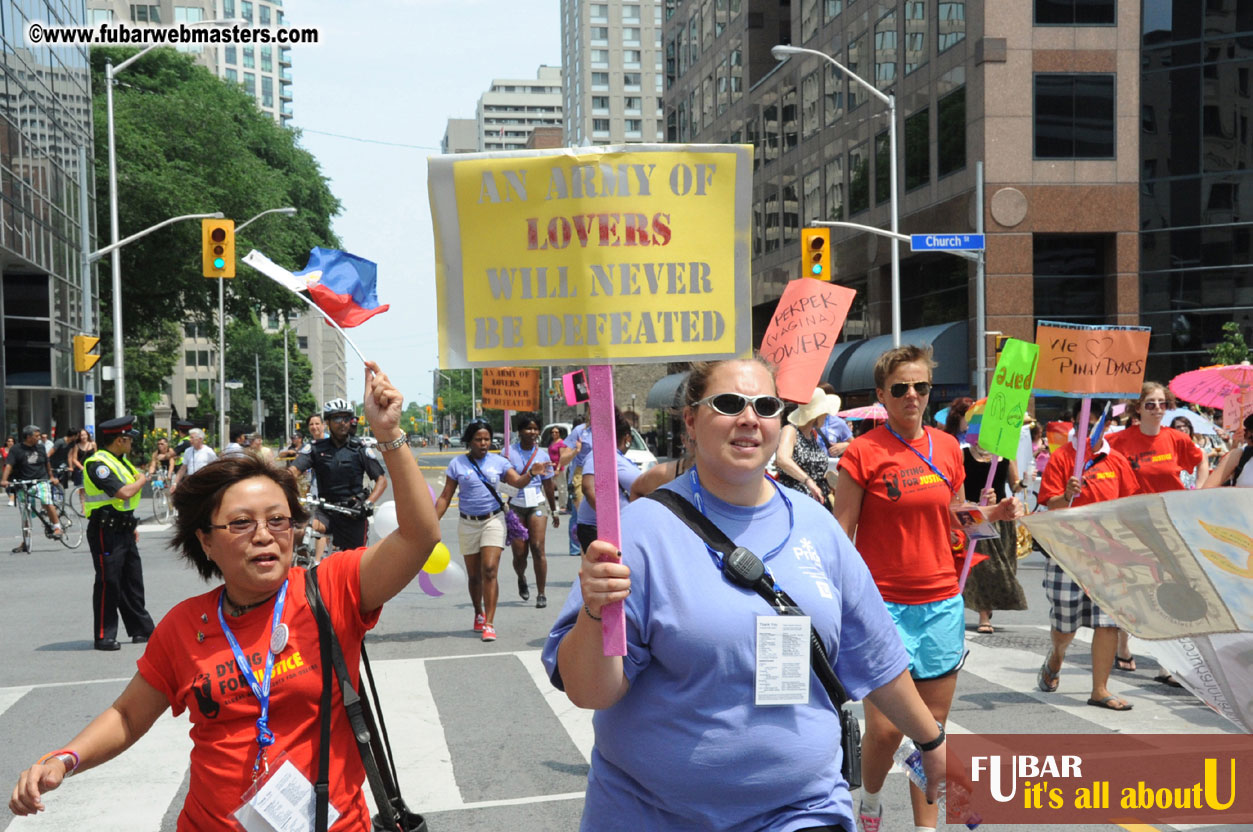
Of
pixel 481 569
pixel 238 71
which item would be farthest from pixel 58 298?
pixel 238 71

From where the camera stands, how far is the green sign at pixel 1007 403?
655 cm

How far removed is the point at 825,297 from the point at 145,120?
41857 mm

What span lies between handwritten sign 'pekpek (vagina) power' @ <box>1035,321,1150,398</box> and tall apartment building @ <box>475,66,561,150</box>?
610 ft

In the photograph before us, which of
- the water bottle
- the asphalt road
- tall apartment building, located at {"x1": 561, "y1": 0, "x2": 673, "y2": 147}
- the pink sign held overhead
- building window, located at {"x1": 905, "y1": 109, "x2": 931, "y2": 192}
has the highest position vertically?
tall apartment building, located at {"x1": 561, "y1": 0, "x2": 673, "y2": 147}

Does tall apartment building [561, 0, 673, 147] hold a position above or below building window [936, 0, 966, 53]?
above

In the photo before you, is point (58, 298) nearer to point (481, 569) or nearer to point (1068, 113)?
point (1068, 113)

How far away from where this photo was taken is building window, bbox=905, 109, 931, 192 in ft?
116

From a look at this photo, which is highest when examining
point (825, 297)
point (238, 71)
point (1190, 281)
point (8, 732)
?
point (238, 71)

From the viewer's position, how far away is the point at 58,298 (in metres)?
37.8

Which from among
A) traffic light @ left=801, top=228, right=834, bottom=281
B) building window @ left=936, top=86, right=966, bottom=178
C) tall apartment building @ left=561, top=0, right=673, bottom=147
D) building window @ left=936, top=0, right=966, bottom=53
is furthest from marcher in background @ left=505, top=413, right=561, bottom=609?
tall apartment building @ left=561, top=0, right=673, bottom=147

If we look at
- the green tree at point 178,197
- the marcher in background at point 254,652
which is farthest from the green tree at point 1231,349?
the green tree at point 178,197

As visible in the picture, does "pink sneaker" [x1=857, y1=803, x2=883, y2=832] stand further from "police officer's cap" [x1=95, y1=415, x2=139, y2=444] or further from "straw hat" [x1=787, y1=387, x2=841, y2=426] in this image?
"police officer's cap" [x1=95, y1=415, x2=139, y2=444]

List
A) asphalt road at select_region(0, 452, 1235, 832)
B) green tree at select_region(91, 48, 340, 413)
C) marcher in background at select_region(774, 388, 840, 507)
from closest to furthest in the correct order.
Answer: asphalt road at select_region(0, 452, 1235, 832), marcher in background at select_region(774, 388, 840, 507), green tree at select_region(91, 48, 340, 413)

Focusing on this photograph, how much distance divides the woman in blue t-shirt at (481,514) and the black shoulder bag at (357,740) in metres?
6.97
